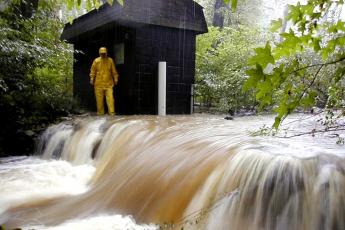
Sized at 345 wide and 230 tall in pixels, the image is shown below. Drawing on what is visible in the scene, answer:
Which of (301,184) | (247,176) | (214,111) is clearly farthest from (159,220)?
(214,111)

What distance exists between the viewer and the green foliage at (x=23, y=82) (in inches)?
347

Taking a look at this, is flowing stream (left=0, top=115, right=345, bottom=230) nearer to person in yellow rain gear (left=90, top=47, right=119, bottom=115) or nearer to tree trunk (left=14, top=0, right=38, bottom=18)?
person in yellow rain gear (left=90, top=47, right=119, bottom=115)

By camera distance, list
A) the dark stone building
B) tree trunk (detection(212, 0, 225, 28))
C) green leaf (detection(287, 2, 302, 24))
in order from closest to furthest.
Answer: green leaf (detection(287, 2, 302, 24)), the dark stone building, tree trunk (detection(212, 0, 225, 28))

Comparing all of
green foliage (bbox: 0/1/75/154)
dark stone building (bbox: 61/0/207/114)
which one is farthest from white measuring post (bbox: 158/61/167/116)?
green foliage (bbox: 0/1/75/154)

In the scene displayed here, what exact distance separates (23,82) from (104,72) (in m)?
2.22

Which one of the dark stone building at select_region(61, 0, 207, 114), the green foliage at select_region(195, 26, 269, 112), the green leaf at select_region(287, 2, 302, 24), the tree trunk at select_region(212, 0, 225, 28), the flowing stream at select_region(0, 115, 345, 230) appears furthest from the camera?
the tree trunk at select_region(212, 0, 225, 28)

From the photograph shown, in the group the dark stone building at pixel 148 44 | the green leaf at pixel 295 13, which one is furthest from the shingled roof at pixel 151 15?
the green leaf at pixel 295 13

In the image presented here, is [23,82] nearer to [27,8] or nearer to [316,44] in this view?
[27,8]

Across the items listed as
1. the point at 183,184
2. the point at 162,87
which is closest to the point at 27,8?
the point at 162,87

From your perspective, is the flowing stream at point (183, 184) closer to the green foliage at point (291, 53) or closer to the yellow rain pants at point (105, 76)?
the green foliage at point (291, 53)

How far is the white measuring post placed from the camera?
10891 millimetres

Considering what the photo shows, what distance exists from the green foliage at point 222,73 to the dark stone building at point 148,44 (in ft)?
4.67

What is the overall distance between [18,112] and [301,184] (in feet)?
25.5

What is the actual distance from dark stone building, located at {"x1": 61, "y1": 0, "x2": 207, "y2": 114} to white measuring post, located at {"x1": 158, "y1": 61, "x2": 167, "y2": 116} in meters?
0.22
